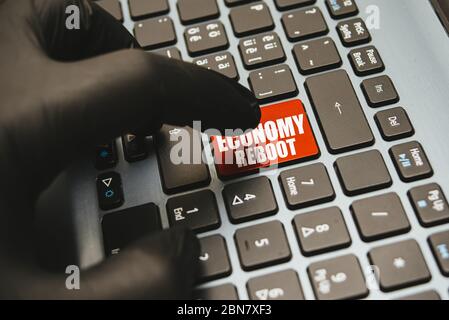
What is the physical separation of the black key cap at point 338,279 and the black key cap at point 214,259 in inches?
2.6

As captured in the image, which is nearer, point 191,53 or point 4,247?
point 4,247

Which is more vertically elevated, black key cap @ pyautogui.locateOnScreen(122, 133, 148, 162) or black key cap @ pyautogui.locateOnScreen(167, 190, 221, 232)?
black key cap @ pyautogui.locateOnScreen(122, 133, 148, 162)

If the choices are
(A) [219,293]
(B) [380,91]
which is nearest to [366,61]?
(B) [380,91]

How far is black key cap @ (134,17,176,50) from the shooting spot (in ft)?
1.77

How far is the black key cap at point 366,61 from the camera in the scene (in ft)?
1.63

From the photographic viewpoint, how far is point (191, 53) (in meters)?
0.53

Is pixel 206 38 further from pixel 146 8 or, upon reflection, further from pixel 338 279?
pixel 338 279

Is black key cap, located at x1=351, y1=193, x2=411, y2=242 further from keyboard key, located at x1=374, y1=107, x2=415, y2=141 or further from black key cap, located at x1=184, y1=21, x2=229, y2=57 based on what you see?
black key cap, located at x1=184, y1=21, x2=229, y2=57

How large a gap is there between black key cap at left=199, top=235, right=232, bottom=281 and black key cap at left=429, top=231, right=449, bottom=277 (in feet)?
0.52

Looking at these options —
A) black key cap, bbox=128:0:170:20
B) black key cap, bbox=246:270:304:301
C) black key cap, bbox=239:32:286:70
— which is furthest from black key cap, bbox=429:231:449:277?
black key cap, bbox=128:0:170:20

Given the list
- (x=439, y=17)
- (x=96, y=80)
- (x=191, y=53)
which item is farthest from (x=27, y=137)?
(x=439, y=17)

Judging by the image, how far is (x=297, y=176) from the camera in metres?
0.45

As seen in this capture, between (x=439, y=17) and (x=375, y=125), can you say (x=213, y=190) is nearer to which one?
(x=375, y=125)

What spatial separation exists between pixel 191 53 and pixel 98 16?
0.32ft
